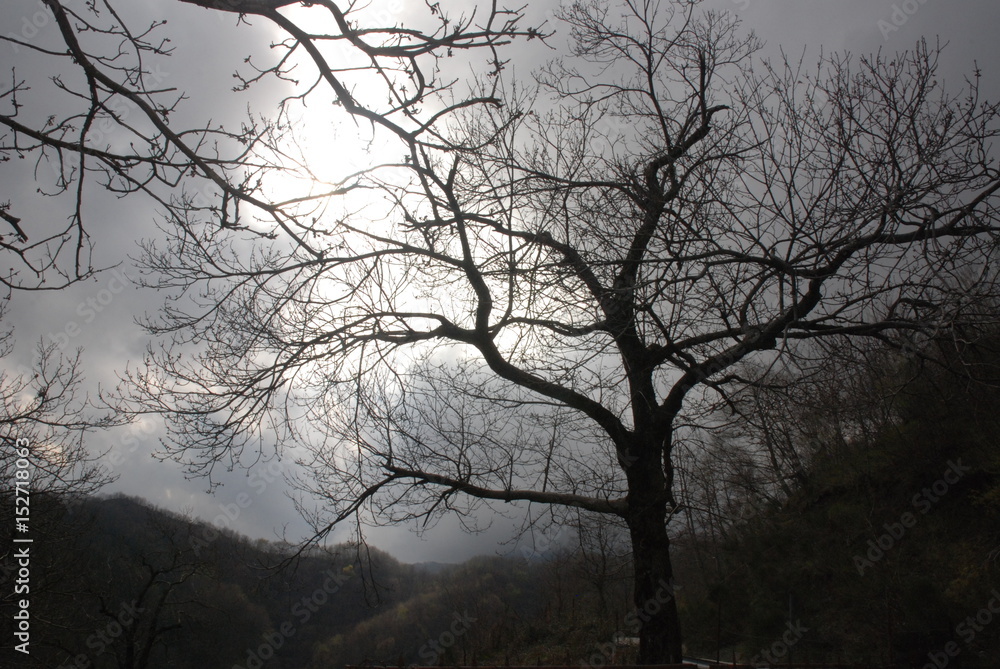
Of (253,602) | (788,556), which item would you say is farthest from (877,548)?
(253,602)

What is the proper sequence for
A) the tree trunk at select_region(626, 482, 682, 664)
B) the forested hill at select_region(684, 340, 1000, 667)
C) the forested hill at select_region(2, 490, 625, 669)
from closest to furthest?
the tree trunk at select_region(626, 482, 682, 664), the forested hill at select_region(684, 340, 1000, 667), the forested hill at select_region(2, 490, 625, 669)

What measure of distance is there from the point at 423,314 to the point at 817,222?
12.9 feet

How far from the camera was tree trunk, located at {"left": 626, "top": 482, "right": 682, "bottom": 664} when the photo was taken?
5898 millimetres

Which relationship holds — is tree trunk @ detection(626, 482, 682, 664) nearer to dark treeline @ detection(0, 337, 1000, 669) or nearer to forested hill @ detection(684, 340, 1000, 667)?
dark treeline @ detection(0, 337, 1000, 669)

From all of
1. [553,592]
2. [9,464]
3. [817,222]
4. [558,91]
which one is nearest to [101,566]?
[9,464]

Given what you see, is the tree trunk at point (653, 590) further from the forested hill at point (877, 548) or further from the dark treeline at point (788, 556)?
the forested hill at point (877, 548)

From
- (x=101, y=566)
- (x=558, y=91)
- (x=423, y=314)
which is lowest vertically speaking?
(x=101, y=566)

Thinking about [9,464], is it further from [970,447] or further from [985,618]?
[970,447]

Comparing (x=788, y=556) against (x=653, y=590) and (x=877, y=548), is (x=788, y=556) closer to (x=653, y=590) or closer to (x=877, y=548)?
(x=877, y=548)

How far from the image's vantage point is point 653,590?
237 inches

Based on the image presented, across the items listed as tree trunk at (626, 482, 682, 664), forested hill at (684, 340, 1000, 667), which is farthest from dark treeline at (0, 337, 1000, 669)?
tree trunk at (626, 482, 682, 664)

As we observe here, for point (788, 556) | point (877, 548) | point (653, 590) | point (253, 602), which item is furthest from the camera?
point (253, 602)

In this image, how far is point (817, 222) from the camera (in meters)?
3.76

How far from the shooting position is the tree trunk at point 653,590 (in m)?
5.90
